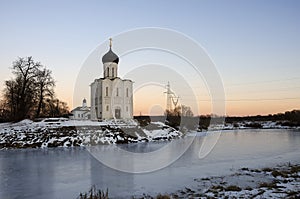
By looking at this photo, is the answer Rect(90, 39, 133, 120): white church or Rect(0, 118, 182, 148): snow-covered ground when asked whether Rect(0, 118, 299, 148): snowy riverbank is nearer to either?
Rect(0, 118, 182, 148): snow-covered ground

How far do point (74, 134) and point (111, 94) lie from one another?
1652 centimetres

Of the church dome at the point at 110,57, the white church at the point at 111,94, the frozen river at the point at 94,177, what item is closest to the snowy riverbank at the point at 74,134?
the white church at the point at 111,94

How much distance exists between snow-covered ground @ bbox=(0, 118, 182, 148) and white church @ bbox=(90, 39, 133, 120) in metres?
9.07

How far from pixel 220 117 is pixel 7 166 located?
85.1 m

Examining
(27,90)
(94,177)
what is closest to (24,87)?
(27,90)

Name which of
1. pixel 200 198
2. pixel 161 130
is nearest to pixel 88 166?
pixel 200 198

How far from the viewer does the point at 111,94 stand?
140ft

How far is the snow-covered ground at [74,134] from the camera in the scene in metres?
24.0

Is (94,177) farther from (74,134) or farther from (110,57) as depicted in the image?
(110,57)

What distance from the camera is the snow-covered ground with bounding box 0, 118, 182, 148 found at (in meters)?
24.0

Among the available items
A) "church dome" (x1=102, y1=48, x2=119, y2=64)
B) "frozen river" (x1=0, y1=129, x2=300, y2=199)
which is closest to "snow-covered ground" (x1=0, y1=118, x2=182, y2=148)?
"frozen river" (x1=0, y1=129, x2=300, y2=199)

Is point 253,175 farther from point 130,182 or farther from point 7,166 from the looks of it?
point 7,166

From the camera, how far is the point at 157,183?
963 cm

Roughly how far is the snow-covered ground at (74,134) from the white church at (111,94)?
9.07 m
